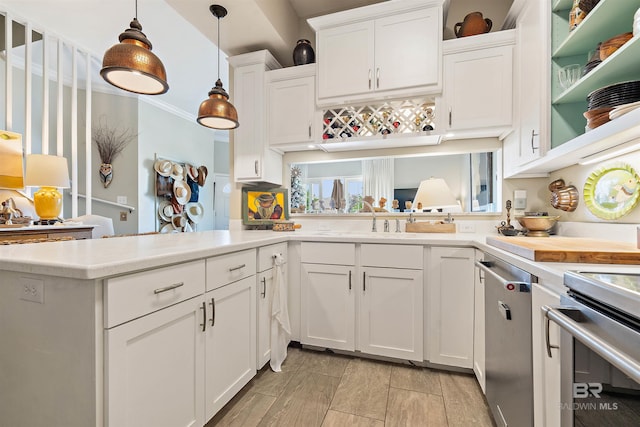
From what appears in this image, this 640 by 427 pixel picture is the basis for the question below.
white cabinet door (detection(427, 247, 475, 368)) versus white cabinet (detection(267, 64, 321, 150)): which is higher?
white cabinet (detection(267, 64, 321, 150))

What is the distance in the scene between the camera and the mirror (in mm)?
2350

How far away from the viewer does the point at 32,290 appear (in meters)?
0.92

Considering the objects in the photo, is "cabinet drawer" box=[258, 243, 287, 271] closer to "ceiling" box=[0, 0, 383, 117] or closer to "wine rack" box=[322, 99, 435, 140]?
"wine rack" box=[322, 99, 435, 140]

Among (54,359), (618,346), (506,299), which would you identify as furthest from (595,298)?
(54,359)

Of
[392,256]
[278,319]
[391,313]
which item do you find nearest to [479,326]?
[391,313]

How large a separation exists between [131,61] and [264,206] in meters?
1.52

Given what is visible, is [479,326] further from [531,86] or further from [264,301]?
[531,86]

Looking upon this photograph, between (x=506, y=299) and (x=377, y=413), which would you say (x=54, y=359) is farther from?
(x=506, y=299)

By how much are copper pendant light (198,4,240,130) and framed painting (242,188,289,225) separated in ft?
2.35

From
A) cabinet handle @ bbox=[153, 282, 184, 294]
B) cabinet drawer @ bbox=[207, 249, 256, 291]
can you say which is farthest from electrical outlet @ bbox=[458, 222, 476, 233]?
cabinet handle @ bbox=[153, 282, 184, 294]

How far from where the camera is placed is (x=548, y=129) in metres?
1.59

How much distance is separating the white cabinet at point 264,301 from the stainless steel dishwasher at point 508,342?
1.24m

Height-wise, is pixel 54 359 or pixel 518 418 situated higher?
pixel 54 359

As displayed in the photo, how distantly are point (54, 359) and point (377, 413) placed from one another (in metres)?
1.41
